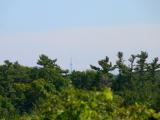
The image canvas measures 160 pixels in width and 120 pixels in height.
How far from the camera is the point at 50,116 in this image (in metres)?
14.6

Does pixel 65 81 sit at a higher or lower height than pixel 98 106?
higher

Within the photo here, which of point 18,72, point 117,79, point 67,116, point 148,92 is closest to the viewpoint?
point 67,116

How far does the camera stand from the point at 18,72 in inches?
3723

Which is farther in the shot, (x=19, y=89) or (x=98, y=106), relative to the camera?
(x=19, y=89)

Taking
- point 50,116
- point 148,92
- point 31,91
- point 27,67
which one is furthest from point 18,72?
point 50,116

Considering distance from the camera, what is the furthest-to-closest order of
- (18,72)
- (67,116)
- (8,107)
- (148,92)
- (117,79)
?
(18,72)
(117,79)
(8,107)
(148,92)
(67,116)

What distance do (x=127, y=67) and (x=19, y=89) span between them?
1380 centimetres

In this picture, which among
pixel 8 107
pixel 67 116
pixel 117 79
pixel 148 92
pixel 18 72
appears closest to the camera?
pixel 67 116

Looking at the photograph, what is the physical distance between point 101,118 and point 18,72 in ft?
266

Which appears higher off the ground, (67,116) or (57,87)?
(57,87)

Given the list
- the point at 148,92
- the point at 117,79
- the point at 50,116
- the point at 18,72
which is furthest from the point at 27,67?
the point at 50,116

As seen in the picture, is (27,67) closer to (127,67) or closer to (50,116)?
(127,67)

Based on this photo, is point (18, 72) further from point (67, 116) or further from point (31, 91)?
point (67, 116)

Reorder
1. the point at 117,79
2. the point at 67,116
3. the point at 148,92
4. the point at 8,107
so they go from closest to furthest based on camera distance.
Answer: the point at 67,116 → the point at 148,92 → the point at 8,107 → the point at 117,79
